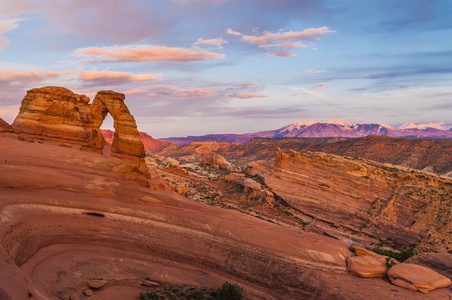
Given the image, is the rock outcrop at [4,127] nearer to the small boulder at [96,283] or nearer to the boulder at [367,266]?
the small boulder at [96,283]

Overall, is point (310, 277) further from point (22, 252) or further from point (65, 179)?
point (65, 179)

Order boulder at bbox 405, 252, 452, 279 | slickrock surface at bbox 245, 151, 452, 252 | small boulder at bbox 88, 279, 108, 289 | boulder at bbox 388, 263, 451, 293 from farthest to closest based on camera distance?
slickrock surface at bbox 245, 151, 452, 252 → boulder at bbox 405, 252, 452, 279 → boulder at bbox 388, 263, 451, 293 → small boulder at bbox 88, 279, 108, 289

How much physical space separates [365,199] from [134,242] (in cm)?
3077

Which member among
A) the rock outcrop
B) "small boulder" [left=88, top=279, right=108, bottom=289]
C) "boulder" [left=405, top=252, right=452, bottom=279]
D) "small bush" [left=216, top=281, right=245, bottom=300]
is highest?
the rock outcrop

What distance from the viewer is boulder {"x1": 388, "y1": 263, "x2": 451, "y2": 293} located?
593 inches

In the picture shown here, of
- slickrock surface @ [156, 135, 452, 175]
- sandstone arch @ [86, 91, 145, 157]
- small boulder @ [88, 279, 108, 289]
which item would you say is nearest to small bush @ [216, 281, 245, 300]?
Answer: small boulder @ [88, 279, 108, 289]

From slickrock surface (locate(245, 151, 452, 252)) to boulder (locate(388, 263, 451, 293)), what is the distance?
18.5 m

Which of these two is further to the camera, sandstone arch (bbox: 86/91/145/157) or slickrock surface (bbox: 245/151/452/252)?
slickrock surface (bbox: 245/151/452/252)

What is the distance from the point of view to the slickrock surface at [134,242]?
1496 cm

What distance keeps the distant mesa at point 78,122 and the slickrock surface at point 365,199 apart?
2371 cm

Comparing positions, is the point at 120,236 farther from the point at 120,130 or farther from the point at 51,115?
the point at 51,115

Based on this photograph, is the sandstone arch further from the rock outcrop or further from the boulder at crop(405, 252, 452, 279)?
the boulder at crop(405, 252, 452, 279)

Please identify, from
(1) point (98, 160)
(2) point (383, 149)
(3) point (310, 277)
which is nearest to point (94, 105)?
(1) point (98, 160)

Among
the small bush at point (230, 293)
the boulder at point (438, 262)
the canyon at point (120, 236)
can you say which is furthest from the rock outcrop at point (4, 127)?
the boulder at point (438, 262)
